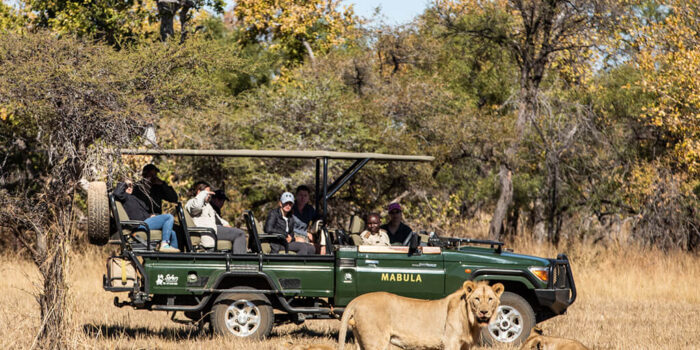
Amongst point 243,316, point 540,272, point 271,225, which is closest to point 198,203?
point 271,225

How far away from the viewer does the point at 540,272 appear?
1062 centimetres

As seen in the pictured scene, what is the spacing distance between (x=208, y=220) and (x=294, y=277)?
4.89ft

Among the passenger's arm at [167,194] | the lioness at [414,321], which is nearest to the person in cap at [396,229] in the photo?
the passenger's arm at [167,194]

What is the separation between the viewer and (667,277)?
1733 cm

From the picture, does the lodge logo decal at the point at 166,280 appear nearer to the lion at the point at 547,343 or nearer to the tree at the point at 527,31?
the lion at the point at 547,343

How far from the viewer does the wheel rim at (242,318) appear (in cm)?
1044

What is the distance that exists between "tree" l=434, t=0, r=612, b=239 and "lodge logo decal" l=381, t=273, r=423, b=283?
39.8 feet

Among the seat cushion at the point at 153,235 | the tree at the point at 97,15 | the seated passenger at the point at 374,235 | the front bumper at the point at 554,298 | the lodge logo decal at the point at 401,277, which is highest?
the tree at the point at 97,15

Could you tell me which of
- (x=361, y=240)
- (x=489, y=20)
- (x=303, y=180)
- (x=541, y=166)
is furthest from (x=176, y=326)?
(x=541, y=166)

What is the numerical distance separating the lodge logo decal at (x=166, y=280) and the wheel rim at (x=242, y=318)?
0.70m

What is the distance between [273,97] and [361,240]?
10.9 metres

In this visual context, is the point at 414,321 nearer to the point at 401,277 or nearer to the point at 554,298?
the point at 401,277

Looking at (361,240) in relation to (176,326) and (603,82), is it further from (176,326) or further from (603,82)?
(603,82)

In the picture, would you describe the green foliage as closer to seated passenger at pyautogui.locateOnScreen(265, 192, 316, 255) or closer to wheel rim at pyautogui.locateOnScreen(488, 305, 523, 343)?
seated passenger at pyautogui.locateOnScreen(265, 192, 316, 255)
